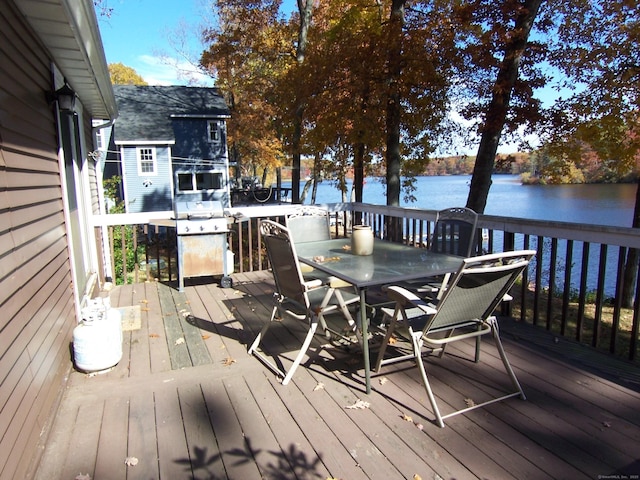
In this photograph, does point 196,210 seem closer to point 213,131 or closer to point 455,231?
point 455,231

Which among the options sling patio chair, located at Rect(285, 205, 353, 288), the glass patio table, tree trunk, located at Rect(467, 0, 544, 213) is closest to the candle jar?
the glass patio table

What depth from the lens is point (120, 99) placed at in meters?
16.4

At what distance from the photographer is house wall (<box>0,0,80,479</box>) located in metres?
1.71

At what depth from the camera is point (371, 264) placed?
2.77m

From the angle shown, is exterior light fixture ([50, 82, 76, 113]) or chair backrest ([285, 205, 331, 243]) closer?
exterior light fixture ([50, 82, 76, 113])

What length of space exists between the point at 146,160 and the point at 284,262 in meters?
14.7

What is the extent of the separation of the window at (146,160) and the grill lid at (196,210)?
12.2 meters

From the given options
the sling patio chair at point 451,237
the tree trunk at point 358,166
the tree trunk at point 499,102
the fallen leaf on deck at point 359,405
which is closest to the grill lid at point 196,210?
the sling patio chair at point 451,237

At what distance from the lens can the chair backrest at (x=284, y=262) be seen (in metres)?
2.52

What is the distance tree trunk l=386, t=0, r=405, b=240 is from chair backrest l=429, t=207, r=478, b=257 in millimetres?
3881

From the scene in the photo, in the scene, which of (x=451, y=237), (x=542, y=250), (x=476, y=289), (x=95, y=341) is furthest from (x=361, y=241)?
(x=95, y=341)

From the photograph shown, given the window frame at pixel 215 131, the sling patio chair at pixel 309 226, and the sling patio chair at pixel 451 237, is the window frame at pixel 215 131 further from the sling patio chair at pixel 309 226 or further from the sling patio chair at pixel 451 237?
the sling patio chair at pixel 451 237

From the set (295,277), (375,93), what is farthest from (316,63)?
(295,277)

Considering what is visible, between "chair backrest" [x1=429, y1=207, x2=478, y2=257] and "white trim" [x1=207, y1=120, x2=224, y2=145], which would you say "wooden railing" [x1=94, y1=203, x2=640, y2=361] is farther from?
"white trim" [x1=207, y1=120, x2=224, y2=145]
